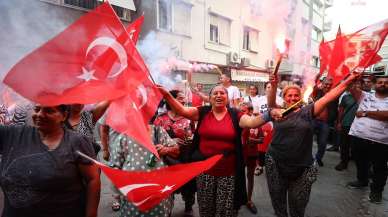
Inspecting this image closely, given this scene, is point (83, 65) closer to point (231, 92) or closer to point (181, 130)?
point (181, 130)

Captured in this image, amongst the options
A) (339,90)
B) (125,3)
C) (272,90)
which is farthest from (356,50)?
(125,3)

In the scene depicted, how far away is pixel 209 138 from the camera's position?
3064 millimetres

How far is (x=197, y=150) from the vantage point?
317 centimetres

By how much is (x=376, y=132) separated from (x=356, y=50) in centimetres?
186

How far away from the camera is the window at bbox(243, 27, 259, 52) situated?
1407 centimetres

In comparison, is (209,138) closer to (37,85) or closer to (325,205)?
(37,85)

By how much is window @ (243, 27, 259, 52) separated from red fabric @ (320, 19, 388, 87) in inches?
413

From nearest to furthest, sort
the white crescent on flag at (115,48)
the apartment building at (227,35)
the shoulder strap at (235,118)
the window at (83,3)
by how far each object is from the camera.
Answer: the white crescent on flag at (115,48) → the shoulder strap at (235,118) → the window at (83,3) → the apartment building at (227,35)

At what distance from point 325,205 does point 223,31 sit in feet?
37.0

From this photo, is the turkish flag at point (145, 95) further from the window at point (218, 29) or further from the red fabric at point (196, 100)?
the window at point (218, 29)

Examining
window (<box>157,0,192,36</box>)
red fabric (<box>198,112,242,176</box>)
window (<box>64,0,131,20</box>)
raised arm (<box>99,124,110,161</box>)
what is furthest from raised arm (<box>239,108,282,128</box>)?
window (<box>157,0,192,36</box>)

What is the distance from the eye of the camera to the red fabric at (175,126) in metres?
3.73

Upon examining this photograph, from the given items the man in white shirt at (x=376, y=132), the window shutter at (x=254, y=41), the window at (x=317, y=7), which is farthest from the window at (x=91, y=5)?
the man in white shirt at (x=376, y=132)

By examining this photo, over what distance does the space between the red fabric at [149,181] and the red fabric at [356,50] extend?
2.06 metres
